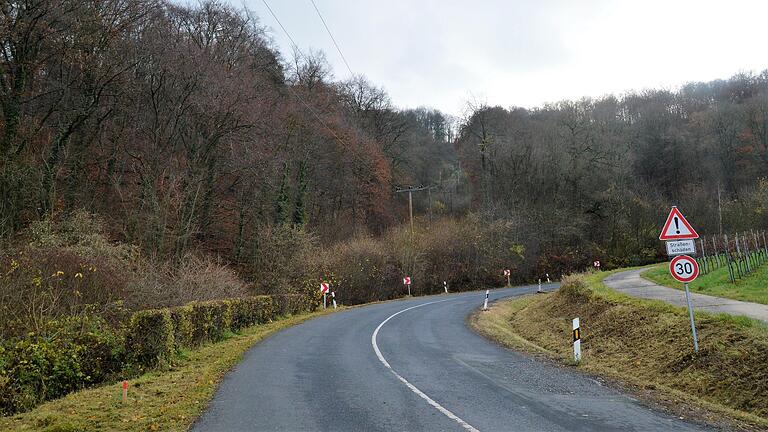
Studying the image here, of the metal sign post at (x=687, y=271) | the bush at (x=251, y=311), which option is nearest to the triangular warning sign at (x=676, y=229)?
the metal sign post at (x=687, y=271)

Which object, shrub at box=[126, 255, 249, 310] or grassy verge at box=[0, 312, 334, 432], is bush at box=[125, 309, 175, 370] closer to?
grassy verge at box=[0, 312, 334, 432]

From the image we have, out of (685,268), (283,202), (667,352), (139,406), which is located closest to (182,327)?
(139,406)

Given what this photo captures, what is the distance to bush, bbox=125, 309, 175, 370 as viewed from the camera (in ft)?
38.0

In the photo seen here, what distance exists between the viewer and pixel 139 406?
26.4 feet

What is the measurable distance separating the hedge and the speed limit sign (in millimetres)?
11052

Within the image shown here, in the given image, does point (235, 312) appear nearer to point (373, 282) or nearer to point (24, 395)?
point (24, 395)

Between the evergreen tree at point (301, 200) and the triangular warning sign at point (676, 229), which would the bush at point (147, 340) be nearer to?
the triangular warning sign at point (676, 229)

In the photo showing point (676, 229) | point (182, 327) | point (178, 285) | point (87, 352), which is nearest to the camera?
point (87, 352)

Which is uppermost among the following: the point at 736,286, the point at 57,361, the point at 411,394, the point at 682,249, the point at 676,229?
the point at 676,229

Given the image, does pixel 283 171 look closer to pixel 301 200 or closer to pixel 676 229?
pixel 301 200

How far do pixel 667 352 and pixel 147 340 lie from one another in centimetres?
1160

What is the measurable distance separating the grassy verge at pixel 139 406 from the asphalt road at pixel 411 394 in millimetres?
332

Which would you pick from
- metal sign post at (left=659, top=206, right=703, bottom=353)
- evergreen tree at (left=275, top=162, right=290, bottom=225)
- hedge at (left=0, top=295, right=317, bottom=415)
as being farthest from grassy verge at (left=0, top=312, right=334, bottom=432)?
evergreen tree at (left=275, top=162, right=290, bottom=225)

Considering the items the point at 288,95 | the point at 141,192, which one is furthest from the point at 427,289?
the point at 141,192
